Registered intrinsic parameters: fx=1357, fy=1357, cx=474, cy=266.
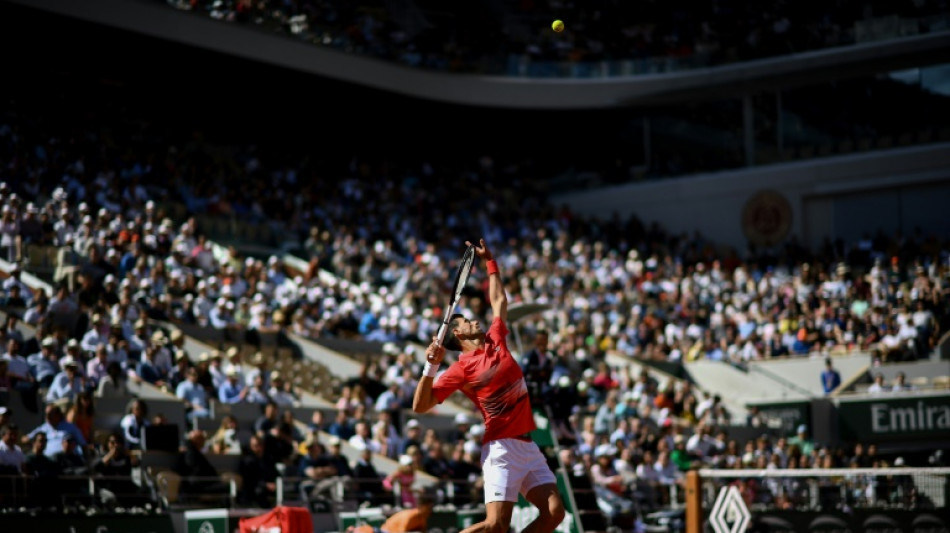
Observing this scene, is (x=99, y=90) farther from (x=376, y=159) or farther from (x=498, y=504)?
(x=498, y=504)

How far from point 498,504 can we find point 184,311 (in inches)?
575

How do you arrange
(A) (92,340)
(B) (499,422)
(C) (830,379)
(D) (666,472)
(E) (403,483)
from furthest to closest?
(C) (830,379) → (D) (666,472) → (A) (92,340) → (E) (403,483) → (B) (499,422)

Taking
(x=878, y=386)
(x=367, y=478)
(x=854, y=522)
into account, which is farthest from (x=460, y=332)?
(x=878, y=386)

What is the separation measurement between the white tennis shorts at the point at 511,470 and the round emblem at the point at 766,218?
108 ft

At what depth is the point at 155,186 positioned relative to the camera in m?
31.6

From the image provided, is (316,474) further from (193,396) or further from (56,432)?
(56,432)

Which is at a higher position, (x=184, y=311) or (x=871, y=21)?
(x=871, y=21)

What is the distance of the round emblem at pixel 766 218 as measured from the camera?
1662 inches

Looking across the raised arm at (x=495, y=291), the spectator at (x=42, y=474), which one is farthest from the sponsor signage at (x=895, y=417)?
the raised arm at (x=495, y=291)

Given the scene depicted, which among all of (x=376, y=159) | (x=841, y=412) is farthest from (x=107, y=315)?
(x=376, y=159)

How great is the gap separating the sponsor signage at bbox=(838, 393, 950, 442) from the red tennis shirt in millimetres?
19140

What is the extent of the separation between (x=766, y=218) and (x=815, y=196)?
1.64 meters

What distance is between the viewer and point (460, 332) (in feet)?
34.4

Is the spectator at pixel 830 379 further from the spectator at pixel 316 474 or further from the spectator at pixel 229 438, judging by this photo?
the spectator at pixel 229 438
